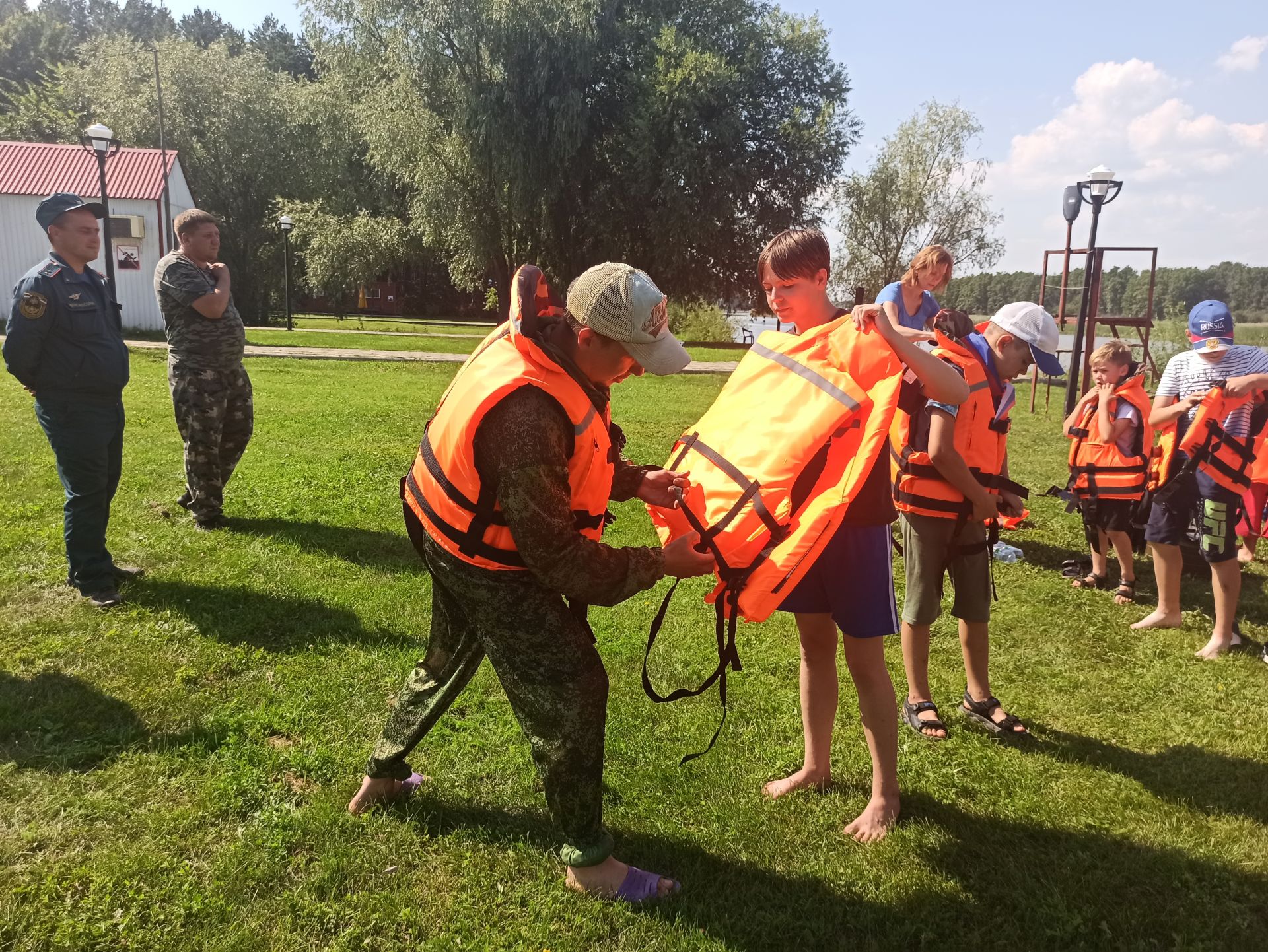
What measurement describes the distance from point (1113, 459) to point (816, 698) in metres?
4.89

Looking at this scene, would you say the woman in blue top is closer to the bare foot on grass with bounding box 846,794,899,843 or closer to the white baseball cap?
the white baseball cap

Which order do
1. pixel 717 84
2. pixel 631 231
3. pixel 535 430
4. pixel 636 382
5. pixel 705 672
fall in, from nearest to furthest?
pixel 535 430 < pixel 705 672 < pixel 636 382 < pixel 717 84 < pixel 631 231

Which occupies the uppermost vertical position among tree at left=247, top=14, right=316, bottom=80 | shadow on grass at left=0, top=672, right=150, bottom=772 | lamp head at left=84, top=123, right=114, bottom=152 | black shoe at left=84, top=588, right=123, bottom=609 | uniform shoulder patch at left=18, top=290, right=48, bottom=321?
tree at left=247, top=14, right=316, bottom=80

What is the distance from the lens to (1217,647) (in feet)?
19.6

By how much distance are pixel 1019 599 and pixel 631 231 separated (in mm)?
30101

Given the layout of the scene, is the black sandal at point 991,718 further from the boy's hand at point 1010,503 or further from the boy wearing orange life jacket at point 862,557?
the boy wearing orange life jacket at point 862,557

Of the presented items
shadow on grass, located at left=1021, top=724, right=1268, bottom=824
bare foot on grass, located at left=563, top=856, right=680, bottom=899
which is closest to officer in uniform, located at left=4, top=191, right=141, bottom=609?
bare foot on grass, located at left=563, top=856, right=680, bottom=899

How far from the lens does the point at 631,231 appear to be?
34.9 metres

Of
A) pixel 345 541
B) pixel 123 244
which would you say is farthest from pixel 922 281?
pixel 123 244

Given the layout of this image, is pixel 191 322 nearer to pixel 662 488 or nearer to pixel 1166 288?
pixel 662 488

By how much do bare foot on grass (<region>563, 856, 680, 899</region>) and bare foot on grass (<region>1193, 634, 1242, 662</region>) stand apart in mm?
4525

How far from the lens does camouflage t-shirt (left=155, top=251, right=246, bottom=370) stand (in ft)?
23.9

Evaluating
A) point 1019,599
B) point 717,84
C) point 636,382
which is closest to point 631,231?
point 717,84

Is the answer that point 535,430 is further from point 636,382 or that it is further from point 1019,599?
point 636,382
